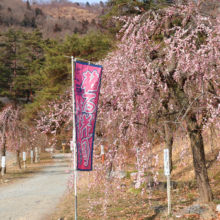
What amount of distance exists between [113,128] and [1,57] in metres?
37.1

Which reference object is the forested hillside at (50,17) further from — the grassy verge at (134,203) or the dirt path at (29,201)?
the grassy verge at (134,203)

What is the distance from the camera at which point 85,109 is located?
5.57 metres

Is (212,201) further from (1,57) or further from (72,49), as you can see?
(1,57)

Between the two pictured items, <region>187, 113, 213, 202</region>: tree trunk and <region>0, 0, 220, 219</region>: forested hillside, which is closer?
<region>0, 0, 220, 219</region>: forested hillside

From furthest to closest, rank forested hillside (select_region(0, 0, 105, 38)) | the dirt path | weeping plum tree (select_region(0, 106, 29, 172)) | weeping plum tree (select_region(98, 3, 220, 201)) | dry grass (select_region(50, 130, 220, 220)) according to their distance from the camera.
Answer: forested hillside (select_region(0, 0, 105, 38))
weeping plum tree (select_region(0, 106, 29, 172))
the dirt path
dry grass (select_region(50, 130, 220, 220))
weeping plum tree (select_region(98, 3, 220, 201))

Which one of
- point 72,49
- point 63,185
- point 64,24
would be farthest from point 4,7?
point 63,185

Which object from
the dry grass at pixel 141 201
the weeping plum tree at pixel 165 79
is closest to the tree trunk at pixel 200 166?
the weeping plum tree at pixel 165 79

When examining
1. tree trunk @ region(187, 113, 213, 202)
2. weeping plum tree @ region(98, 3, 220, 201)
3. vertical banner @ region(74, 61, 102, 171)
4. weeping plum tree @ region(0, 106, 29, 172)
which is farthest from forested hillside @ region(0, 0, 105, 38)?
vertical banner @ region(74, 61, 102, 171)

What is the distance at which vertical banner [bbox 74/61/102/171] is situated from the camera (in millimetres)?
5492

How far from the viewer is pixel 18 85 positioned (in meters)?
35.7

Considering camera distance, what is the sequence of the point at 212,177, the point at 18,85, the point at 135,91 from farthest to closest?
the point at 18,85 < the point at 212,177 < the point at 135,91

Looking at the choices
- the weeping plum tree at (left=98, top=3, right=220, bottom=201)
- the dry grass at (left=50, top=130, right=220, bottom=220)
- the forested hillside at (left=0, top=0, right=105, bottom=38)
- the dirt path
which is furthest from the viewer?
the forested hillside at (left=0, top=0, right=105, bottom=38)

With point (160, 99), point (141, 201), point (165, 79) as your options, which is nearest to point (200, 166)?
point (160, 99)

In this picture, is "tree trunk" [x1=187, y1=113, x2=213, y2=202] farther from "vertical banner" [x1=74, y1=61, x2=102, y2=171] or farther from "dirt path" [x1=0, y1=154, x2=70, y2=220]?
"dirt path" [x1=0, y1=154, x2=70, y2=220]
